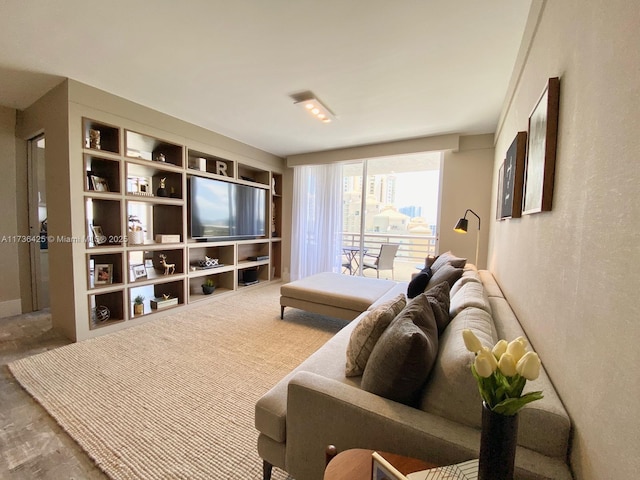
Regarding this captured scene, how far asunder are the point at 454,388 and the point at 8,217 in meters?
4.52

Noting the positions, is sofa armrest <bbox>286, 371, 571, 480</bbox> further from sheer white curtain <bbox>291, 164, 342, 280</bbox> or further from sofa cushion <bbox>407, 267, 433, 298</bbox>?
sheer white curtain <bbox>291, 164, 342, 280</bbox>

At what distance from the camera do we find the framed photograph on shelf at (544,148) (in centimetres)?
98

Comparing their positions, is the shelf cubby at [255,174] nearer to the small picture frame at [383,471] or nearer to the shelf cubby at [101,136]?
the shelf cubby at [101,136]

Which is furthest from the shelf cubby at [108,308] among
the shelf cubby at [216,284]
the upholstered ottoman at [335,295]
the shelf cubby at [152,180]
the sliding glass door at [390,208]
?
the sliding glass door at [390,208]

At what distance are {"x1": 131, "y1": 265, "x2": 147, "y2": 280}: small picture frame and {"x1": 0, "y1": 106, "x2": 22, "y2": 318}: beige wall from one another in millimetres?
1394

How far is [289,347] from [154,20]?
2.60 m

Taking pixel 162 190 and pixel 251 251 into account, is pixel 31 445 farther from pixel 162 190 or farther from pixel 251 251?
pixel 251 251

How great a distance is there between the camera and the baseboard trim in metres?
2.96

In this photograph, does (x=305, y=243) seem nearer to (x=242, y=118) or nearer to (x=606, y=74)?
(x=242, y=118)

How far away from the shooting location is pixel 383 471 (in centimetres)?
61

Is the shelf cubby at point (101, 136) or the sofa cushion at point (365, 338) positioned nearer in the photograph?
the sofa cushion at point (365, 338)

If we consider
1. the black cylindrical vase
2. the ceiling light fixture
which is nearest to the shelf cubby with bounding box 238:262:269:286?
the ceiling light fixture

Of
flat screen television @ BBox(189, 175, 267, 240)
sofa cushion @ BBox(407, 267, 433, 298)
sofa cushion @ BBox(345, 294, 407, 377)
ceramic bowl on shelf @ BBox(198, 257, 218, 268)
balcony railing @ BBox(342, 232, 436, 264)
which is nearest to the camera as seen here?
sofa cushion @ BBox(345, 294, 407, 377)

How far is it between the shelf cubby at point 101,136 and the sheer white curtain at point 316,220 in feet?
8.94
